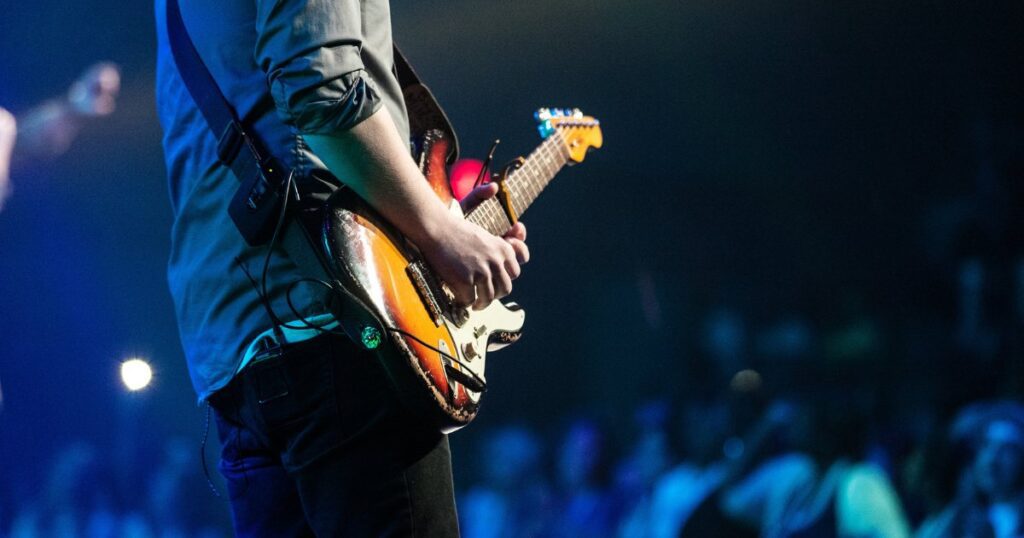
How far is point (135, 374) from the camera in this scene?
269cm

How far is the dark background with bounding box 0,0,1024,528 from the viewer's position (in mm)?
2635

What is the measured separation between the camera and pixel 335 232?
2.62ft

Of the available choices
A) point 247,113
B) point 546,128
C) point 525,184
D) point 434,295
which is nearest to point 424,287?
point 434,295

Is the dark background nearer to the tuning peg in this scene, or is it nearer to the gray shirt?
the tuning peg

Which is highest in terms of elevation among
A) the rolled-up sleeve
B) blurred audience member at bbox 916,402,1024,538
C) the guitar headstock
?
the guitar headstock

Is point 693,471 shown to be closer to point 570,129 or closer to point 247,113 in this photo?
point 570,129

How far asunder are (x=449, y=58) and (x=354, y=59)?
2081mm

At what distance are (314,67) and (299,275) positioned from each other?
21cm

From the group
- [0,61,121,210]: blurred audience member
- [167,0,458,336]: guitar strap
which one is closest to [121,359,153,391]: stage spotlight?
[0,61,121,210]: blurred audience member

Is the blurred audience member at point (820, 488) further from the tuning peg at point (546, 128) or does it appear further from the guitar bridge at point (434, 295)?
the guitar bridge at point (434, 295)

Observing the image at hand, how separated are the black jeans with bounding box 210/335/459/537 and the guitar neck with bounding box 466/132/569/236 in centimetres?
39

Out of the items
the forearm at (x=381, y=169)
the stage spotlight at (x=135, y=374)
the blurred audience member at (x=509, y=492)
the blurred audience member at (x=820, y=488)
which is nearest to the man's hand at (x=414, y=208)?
the forearm at (x=381, y=169)

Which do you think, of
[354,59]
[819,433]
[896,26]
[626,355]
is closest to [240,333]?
[354,59]

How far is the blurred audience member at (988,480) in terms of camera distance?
247 cm
